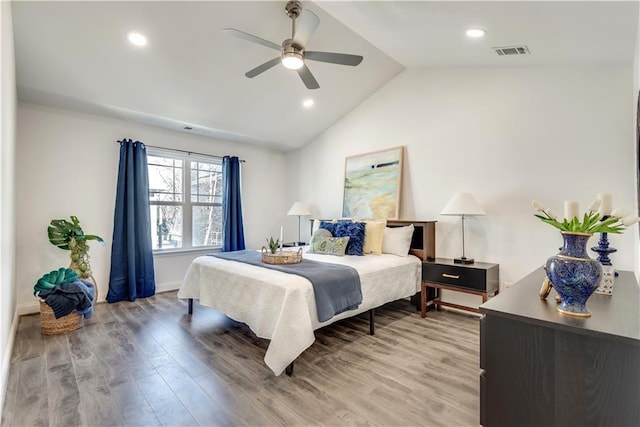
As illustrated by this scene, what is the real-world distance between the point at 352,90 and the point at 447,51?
1.53 meters

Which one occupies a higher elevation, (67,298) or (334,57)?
(334,57)

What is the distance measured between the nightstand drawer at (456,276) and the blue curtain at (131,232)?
12.3ft

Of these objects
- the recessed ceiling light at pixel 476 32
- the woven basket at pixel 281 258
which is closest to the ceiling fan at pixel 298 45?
the recessed ceiling light at pixel 476 32

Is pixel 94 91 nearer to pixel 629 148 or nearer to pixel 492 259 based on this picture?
pixel 492 259

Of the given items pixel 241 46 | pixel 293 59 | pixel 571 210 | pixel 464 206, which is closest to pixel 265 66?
pixel 293 59

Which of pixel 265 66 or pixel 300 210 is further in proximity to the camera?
pixel 300 210

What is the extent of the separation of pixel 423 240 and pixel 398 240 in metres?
0.31

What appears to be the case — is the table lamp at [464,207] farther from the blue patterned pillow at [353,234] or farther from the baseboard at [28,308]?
the baseboard at [28,308]

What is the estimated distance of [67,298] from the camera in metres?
3.02

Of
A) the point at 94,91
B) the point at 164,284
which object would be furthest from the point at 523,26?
the point at 164,284

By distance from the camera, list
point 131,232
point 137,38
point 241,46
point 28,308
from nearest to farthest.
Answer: point 137,38 < point 241,46 < point 28,308 < point 131,232

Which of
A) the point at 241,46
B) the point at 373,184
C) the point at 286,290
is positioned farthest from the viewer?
the point at 373,184

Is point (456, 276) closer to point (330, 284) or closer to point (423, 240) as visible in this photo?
point (423, 240)

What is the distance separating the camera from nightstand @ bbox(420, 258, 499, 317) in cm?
320
